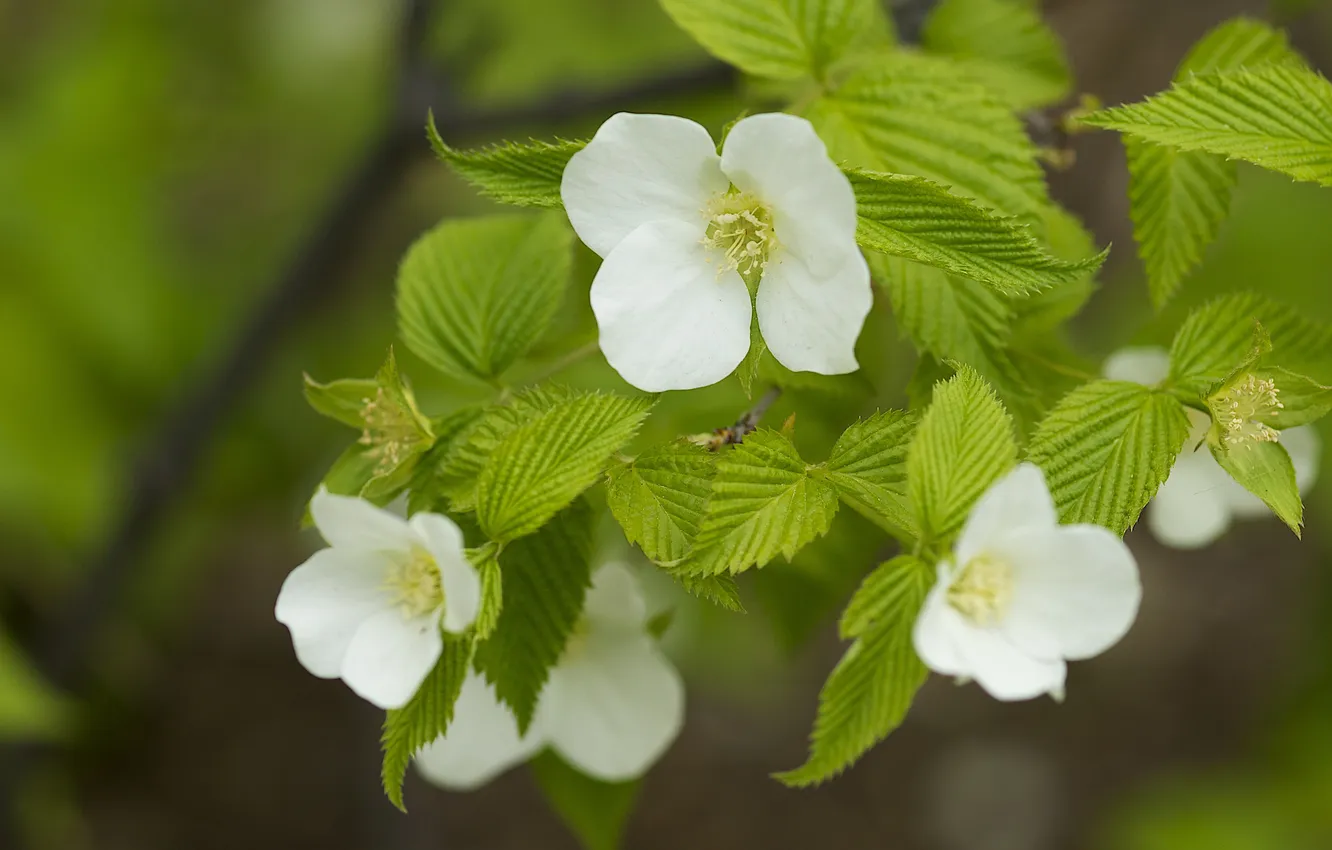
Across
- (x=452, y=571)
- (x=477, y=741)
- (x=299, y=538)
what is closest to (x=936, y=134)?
(x=452, y=571)

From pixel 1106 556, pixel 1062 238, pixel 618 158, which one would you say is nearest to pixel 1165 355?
pixel 1062 238

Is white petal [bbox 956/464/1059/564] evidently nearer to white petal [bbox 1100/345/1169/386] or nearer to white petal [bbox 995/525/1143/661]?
white petal [bbox 995/525/1143/661]

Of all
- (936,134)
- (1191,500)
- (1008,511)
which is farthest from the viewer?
(1191,500)

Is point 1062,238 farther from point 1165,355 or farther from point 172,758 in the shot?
point 172,758

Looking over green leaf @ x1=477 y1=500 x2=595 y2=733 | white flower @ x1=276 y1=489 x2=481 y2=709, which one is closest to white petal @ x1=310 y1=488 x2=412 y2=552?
white flower @ x1=276 y1=489 x2=481 y2=709

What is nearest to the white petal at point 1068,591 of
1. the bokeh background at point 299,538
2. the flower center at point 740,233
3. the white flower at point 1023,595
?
the white flower at point 1023,595

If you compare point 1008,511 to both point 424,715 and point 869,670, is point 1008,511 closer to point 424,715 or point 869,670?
point 869,670
